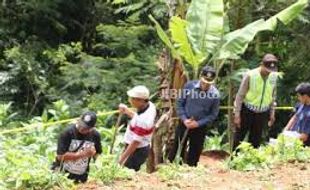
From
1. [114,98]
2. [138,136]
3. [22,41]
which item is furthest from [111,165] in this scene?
[22,41]

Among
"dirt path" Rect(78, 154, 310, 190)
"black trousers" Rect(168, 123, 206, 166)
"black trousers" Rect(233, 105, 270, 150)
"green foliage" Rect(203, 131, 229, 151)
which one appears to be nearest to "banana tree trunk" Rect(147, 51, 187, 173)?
"black trousers" Rect(168, 123, 206, 166)

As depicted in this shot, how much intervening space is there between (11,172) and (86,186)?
1.87 ft

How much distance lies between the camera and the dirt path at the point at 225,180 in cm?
485

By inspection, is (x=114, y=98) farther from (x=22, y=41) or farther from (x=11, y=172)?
(x=11, y=172)

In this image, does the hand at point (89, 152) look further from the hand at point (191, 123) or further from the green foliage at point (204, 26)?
the green foliage at point (204, 26)

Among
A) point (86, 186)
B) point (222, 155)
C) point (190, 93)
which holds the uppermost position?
point (190, 93)

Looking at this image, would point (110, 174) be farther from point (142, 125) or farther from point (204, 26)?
point (204, 26)

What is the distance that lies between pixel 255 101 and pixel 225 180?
2.48 metres

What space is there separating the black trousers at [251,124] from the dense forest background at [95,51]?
77.4 inches

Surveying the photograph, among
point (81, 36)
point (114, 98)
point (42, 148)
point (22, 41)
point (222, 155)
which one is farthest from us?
point (81, 36)

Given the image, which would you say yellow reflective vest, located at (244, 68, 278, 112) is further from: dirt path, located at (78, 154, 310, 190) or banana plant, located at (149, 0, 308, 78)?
dirt path, located at (78, 154, 310, 190)

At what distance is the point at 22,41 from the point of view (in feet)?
45.8

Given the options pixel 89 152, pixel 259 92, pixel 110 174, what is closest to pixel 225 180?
pixel 110 174

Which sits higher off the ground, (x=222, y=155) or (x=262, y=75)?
(x=262, y=75)
